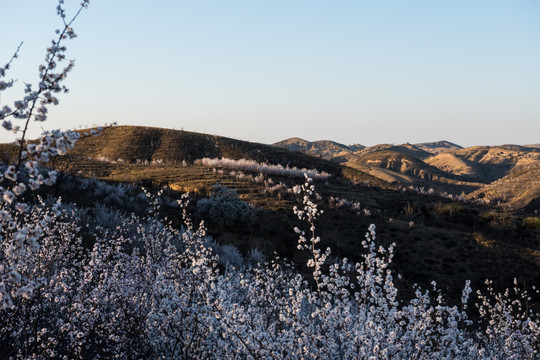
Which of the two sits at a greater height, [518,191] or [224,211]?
[518,191]

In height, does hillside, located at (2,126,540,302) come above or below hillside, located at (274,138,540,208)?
below

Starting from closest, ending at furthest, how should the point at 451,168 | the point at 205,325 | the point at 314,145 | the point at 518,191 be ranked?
the point at 205,325 → the point at 518,191 → the point at 451,168 → the point at 314,145

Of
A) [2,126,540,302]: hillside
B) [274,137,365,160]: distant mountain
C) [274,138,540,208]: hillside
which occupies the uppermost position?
[274,137,365,160]: distant mountain

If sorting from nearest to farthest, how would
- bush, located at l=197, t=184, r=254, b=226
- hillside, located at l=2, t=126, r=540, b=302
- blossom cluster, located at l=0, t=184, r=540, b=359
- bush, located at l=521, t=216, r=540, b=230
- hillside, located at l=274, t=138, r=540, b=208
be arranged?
blossom cluster, located at l=0, t=184, r=540, b=359
hillside, located at l=2, t=126, r=540, b=302
bush, located at l=197, t=184, r=254, b=226
bush, located at l=521, t=216, r=540, b=230
hillside, located at l=274, t=138, r=540, b=208

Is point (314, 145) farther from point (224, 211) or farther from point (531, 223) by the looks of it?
point (224, 211)

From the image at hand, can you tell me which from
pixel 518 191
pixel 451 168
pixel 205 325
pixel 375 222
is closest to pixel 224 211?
pixel 375 222

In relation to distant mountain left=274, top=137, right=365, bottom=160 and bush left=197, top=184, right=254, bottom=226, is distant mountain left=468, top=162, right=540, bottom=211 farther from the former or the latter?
distant mountain left=274, top=137, right=365, bottom=160

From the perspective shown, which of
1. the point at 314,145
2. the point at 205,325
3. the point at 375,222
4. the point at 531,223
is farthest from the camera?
the point at 314,145

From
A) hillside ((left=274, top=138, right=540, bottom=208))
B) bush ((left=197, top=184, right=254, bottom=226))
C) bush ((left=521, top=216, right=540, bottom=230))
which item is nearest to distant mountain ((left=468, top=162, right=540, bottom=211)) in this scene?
hillside ((left=274, top=138, right=540, bottom=208))

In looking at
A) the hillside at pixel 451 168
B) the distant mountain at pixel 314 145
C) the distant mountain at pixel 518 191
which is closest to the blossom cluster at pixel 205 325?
the distant mountain at pixel 518 191

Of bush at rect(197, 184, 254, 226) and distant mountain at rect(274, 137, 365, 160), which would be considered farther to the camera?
distant mountain at rect(274, 137, 365, 160)

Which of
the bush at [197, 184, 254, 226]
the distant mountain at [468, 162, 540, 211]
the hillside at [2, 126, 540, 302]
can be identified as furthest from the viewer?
the distant mountain at [468, 162, 540, 211]

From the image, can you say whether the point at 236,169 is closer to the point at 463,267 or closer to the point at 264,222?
the point at 264,222

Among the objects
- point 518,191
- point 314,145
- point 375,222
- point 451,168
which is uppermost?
point 314,145
